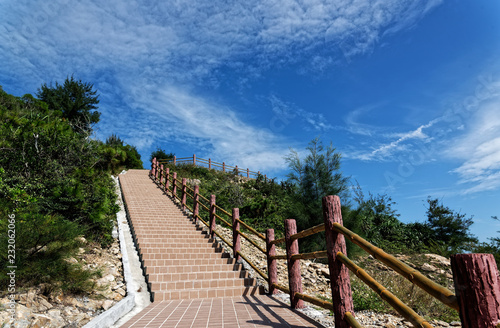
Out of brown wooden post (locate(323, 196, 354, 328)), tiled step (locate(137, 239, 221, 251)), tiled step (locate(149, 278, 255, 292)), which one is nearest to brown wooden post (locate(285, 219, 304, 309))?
brown wooden post (locate(323, 196, 354, 328))

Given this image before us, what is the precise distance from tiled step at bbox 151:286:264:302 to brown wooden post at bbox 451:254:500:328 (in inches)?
167

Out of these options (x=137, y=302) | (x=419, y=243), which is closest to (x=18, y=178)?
(x=137, y=302)

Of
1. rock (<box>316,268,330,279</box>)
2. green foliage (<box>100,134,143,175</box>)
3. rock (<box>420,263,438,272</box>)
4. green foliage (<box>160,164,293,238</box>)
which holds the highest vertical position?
green foliage (<box>100,134,143,175</box>)

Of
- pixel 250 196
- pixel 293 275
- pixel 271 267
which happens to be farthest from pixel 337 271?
pixel 250 196

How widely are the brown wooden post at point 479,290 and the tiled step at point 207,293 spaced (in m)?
4.23

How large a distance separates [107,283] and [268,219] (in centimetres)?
954

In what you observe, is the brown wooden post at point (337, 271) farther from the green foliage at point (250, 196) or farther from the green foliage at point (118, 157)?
the green foliage at point (118, 157)

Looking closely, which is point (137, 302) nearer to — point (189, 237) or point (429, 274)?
point (189, 237)

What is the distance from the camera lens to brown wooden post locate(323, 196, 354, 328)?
2615 millimetres

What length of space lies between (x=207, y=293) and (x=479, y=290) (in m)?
4.47

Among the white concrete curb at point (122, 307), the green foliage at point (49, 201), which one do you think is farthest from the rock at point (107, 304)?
the green foliage at point (49, 201)

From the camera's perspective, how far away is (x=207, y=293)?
16.3ft

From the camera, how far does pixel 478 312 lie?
1271mm

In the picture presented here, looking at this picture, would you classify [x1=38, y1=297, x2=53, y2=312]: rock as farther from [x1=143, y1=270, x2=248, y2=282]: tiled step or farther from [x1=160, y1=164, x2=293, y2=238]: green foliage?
[x1=160, y1=164, x2=293, y2=238]: green foliage
